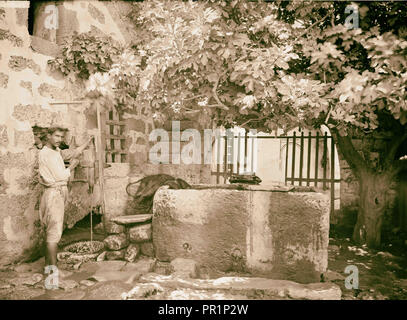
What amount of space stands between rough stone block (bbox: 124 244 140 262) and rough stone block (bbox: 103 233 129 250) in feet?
0.33

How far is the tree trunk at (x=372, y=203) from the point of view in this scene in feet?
16.9

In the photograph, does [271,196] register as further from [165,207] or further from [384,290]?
[384,290]

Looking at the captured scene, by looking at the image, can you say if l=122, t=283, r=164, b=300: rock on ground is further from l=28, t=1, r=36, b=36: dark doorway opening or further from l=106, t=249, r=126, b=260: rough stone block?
l=28, t=1, r=36, b=36: dark doorway opening

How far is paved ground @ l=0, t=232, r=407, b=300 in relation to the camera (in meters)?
2.82

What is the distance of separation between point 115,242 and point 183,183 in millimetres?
1311

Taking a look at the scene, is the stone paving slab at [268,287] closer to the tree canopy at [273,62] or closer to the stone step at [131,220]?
the stone step at [131,220]

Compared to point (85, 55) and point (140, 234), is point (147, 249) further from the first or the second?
point (85, 55)

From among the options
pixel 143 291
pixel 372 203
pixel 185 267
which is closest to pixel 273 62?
pixel 185 267

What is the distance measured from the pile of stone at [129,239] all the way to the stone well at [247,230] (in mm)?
217

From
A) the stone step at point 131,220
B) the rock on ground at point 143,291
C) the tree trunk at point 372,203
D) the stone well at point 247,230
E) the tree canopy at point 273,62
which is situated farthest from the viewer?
the tree trunk at point 372,203

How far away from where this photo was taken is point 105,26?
5.51 meters

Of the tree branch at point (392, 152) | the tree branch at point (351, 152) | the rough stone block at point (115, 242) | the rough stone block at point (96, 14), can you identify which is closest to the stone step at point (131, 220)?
the rough stone block at point (115, 242)

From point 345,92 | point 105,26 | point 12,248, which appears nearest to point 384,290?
point 345,92

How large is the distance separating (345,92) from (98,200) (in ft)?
13.1
